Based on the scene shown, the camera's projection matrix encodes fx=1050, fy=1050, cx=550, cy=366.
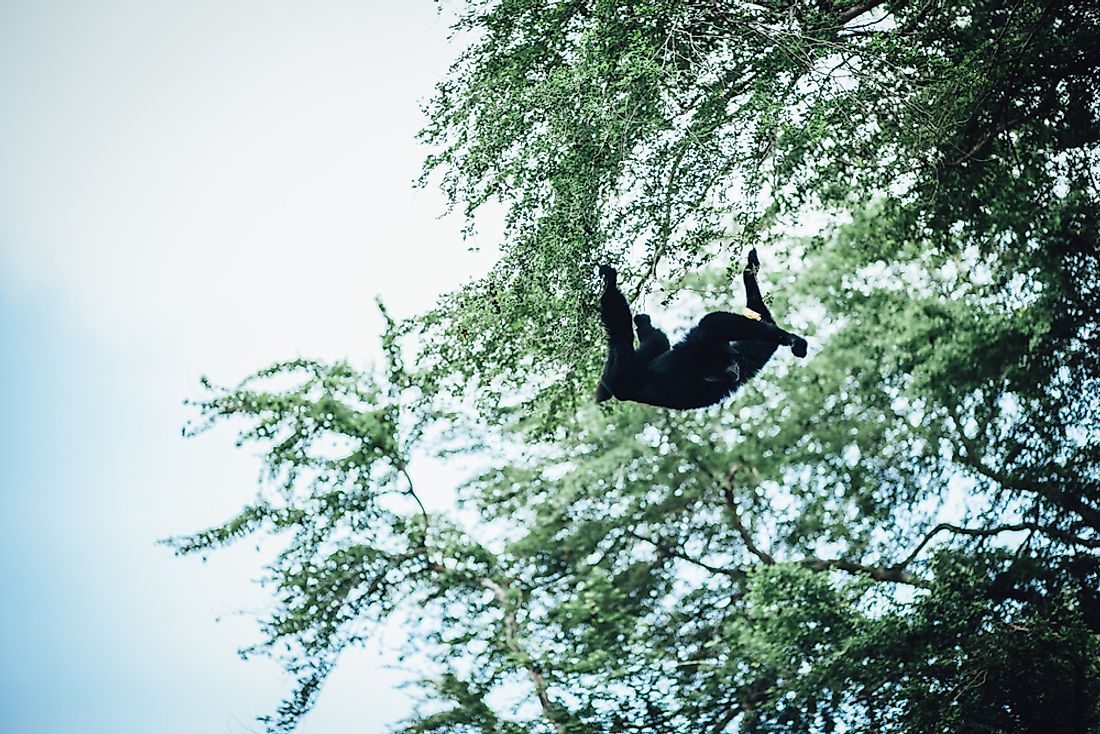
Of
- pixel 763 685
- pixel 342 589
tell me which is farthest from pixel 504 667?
pixel 763 685

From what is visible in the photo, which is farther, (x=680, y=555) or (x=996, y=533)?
(x=680, y=555)

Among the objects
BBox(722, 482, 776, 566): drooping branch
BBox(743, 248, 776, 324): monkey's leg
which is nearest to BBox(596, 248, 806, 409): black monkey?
BBox(743, 248, 776, 324): monkey's leg

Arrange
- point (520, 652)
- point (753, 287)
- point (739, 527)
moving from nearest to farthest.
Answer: point (753, 287) < point (520, 652) < point (739, 527)

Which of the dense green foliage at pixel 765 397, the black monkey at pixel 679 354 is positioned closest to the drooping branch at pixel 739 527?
the dense green foliage at pixel 765 397

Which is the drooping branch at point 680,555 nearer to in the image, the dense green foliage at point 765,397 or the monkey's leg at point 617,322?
the dense green foliage at point 765,397

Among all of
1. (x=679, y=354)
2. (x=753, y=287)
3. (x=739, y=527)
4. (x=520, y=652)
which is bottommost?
(x=679, y=354)

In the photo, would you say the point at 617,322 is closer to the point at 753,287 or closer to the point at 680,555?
the point at 753,287

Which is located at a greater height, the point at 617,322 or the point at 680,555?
the point at 680,555

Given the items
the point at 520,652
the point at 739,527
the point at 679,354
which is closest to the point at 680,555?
the point at 739,527

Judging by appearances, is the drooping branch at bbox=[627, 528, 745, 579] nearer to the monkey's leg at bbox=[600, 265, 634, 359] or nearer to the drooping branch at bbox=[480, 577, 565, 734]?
the drooping branch at bbox=[480, 577, 565, 734]

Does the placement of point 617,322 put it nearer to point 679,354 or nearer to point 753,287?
point 679,354

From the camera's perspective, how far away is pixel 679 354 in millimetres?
4156

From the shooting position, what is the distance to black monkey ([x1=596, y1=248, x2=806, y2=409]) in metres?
4.05

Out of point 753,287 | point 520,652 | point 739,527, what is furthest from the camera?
point 739,527
